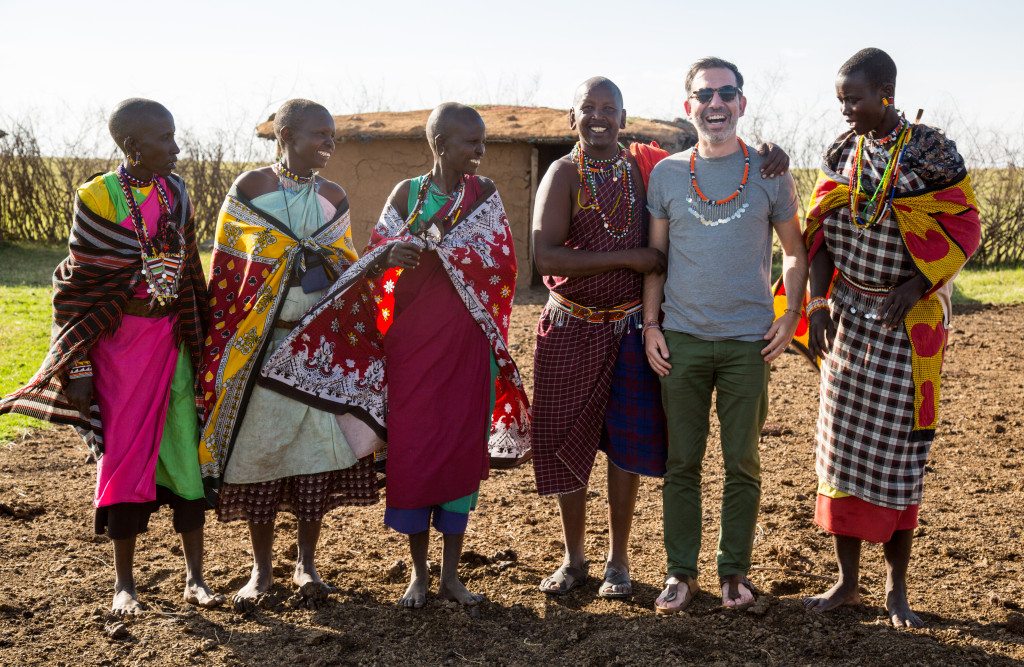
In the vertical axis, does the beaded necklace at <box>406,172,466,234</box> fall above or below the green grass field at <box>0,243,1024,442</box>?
→ above

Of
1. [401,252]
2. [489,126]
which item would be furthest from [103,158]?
[401,252]

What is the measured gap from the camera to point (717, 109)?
345 cm

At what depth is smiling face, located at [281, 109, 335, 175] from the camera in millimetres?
3656

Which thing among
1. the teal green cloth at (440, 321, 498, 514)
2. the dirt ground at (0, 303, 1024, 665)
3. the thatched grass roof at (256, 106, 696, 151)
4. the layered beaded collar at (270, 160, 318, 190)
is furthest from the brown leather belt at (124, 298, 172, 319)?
the thatched grass roof at (256, 106, 696, 151)

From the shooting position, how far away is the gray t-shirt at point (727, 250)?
11.3 feet

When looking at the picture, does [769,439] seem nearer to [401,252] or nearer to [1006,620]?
[1006,620]

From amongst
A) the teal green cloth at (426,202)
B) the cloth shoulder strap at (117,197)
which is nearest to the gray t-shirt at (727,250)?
the teal green cloth at (426,202)

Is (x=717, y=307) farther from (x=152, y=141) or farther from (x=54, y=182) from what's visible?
(x=54, y=182)

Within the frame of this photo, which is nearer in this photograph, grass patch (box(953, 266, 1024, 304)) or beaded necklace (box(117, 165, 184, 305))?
beaded necklace (box(117, 165, 184, 305))

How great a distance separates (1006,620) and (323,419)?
2.64 meters

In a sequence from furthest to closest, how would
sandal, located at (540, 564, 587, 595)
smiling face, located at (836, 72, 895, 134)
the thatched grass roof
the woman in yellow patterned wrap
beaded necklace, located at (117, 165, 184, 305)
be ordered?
the thatched grass roof → sandal, located at (540, 564, 587, 595) → the woman in yellow patterned wrap → beaded necklace, located at (117, 165, 184, 305) → smiling face, located at (836, 72, 895, 134)

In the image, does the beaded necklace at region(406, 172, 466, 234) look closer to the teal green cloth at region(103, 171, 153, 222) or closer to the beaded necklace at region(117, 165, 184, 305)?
the beaded necklace at region(117, 165, 184, 305)

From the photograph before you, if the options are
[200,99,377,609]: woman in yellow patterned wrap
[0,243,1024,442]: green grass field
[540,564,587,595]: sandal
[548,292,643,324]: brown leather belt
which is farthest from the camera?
[0,243,1024,442]: green grass field

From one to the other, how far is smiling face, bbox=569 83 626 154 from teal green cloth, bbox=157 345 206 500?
5.75ft
